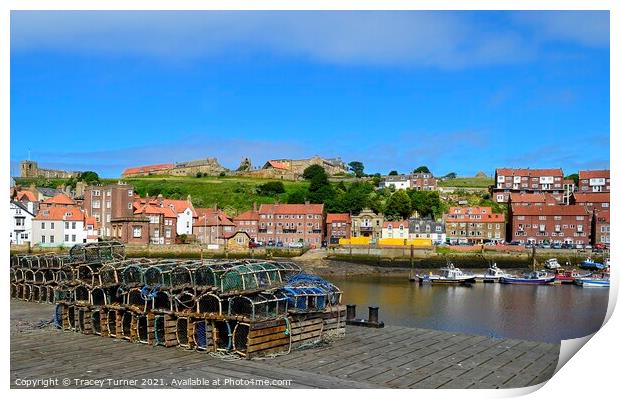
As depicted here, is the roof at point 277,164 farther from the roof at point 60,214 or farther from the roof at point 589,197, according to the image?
the roof at point 60,214

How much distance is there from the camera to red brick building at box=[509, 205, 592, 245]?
43.8 m

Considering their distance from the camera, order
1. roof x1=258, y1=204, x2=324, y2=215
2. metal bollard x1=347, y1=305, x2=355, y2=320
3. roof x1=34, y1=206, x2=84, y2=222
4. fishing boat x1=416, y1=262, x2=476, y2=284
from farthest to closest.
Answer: roof x1=258, y1=204, x2=324, y2=215, roof x1=34, y1=206, x2=84, y2=222, fishing boat x1=416, y1=262, x2=476, y2=284, metal bollard x1=347, y1=305, x2=355, y2=320

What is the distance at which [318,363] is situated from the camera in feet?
25.4

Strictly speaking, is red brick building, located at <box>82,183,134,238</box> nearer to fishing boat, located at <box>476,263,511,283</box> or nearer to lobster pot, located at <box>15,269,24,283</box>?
fishing boat, located at <box>476,263,511,283</box>

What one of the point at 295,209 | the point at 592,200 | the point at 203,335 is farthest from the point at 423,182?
the point at 203,335

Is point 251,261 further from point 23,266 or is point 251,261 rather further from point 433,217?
point 433,217

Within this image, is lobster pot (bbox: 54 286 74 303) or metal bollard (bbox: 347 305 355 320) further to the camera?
metal bollard (bbox: 347 305 355 320)

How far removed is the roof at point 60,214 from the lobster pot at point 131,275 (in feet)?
100

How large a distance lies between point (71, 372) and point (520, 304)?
19722 mm

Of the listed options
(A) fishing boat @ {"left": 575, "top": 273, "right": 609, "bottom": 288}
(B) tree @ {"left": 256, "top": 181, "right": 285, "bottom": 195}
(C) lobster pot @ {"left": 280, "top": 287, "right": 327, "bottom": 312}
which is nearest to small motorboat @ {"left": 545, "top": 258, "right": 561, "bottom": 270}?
(A) fishing boat @ {"left": 575, "top": 273, "right": 609, "bottom": 288}

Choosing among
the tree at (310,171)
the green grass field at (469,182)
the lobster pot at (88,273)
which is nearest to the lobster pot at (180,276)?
the lobster pot at (88,273)

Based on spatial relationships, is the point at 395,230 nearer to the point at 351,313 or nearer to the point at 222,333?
the point at 351,313

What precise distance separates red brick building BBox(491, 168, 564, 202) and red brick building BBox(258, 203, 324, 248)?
2068cm

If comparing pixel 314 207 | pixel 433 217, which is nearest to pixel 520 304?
pixel 314 207
